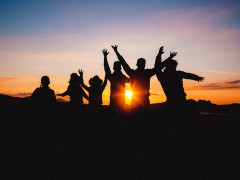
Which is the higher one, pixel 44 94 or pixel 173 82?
pixel 173 82

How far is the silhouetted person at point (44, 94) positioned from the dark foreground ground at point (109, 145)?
0.40 meters

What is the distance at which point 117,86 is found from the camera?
19.6ft

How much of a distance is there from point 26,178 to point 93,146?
4.75 feet

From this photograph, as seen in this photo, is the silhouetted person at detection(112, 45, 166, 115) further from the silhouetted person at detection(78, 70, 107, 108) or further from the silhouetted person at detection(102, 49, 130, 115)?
the silhouetted person at detection(78, 70, 107, 108)

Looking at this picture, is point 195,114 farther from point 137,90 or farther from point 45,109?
point 45,109

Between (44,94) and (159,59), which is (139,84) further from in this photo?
(44,94)

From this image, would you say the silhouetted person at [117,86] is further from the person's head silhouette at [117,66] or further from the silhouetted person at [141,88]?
the silhouetted person at [141,88]

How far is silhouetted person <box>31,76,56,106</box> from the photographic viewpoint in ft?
18.5

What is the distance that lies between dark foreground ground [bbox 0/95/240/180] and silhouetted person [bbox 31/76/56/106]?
0.40 m

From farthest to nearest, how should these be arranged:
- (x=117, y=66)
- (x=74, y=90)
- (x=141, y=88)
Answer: (x=74, y=90) → (x=117, y=66) → (x=141, y=88)

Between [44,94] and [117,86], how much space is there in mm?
2118

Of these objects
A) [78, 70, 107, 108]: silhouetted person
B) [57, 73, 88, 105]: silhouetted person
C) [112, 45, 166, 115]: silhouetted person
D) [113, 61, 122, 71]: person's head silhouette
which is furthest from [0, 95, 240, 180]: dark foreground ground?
[78, 70, 107, 108]: silhouetted person

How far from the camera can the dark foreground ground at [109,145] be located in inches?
153

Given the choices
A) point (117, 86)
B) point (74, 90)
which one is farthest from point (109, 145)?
point (74, 90)
